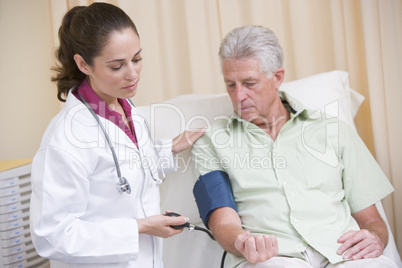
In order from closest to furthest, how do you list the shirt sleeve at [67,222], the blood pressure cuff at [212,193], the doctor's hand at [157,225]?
1. the shirt sleeve at [67,222]
2. the doctor's hand at [157,225]
3. the blood pressure cuff at [212,193]

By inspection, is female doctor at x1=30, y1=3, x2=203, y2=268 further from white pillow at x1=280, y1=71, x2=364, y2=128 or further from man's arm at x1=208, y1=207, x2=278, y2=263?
white pillow at x1=280, y1=71, x2=364, y2=128

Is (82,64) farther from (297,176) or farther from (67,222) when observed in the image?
(297,176)

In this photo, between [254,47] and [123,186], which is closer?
[123,186]

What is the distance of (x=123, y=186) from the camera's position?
1.30 m

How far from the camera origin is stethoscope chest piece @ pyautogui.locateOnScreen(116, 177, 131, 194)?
1.31 meters

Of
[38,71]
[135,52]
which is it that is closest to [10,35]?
[38,71]

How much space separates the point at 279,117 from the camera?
69.5 inches

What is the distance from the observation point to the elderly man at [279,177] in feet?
4.85

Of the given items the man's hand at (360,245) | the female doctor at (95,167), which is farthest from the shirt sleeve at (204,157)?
the man's hand at (360,245)

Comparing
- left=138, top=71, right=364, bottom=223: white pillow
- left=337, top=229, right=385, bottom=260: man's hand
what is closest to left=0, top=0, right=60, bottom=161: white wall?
left=138, top=71, right=364, bottom=223: white pillow

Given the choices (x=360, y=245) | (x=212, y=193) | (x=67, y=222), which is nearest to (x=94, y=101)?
(x=67, y=222)

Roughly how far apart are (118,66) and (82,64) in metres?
0.11

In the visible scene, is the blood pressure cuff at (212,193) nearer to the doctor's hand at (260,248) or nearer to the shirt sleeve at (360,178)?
the doctor's hand at (260,248)

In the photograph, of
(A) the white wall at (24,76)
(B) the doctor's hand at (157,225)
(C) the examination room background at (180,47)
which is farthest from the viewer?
(A) the white wall at (24,76)
